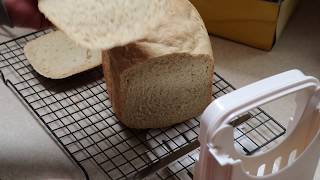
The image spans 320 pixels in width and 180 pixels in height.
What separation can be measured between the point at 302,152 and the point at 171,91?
0.28 m

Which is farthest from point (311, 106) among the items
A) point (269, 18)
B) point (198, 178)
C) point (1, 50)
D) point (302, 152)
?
point (1, 50)

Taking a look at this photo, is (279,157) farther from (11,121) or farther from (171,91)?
(11,121)

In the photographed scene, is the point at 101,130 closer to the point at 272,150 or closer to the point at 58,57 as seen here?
the point at 58,57

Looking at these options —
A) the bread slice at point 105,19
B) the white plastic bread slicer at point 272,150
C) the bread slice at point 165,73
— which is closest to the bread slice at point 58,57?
the bread slice at point 165,73

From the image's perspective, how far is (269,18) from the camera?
1.15 meters

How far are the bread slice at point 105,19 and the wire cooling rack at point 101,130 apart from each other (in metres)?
0.23

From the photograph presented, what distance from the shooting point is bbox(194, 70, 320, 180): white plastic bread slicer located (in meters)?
0.62

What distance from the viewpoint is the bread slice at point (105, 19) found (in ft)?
2.38

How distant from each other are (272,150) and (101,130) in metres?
0.37

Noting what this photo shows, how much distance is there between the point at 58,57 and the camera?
1.09m

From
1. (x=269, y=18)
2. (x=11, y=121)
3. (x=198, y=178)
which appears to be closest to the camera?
(x=198, y=178)

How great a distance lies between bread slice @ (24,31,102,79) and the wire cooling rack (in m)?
0.03

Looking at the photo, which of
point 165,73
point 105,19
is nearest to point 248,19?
point 165,73

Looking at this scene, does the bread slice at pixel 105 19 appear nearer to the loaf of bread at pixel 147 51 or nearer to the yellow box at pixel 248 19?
the loaf of bread at pixel 147 51
